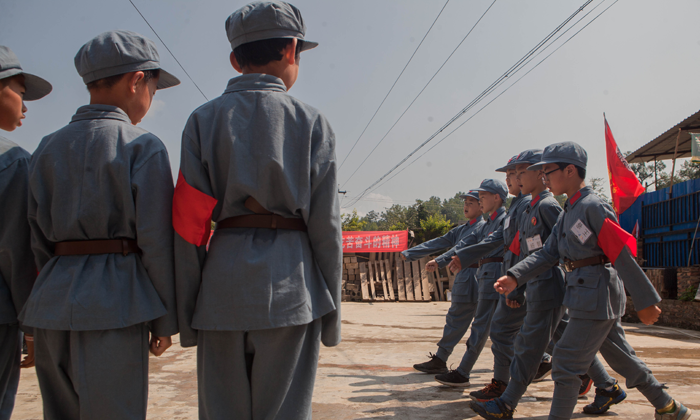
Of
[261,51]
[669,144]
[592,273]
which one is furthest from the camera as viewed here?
[669,144]

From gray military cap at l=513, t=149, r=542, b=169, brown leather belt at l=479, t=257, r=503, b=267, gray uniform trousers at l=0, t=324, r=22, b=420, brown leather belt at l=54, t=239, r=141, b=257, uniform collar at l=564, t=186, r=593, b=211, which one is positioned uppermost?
gray military cap at l=513, t=149, r=542, b=169

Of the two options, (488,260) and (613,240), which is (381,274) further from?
(613,240)

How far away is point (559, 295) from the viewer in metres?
3.44

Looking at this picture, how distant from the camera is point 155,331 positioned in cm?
177

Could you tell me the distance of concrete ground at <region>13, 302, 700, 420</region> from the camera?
3.46 metres

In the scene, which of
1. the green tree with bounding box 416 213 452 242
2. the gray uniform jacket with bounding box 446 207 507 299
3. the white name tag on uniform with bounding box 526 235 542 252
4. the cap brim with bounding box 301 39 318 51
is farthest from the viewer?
the green tree with bounding box 416 213 452 242

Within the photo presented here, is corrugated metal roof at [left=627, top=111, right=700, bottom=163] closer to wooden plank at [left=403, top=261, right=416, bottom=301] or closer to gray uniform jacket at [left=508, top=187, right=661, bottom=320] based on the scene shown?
wooden plank at [left=403, top=261, right=416, bottom=301]

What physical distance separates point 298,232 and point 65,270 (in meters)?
0.85

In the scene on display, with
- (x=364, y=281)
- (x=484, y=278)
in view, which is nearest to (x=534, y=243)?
(x=484, y=278)

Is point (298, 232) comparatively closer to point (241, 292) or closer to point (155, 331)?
point (241, 292)

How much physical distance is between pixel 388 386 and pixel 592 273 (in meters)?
2.14

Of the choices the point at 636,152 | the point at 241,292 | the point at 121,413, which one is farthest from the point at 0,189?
the point at 636,152

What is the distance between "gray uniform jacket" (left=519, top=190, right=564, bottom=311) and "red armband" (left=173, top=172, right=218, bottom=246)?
8.60 feet

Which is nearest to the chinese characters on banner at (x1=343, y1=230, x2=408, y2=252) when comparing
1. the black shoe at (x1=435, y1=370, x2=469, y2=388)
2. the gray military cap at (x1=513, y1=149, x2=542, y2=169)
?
the black shoe at (x1=435, y1=370, x2=469, y2=388)
